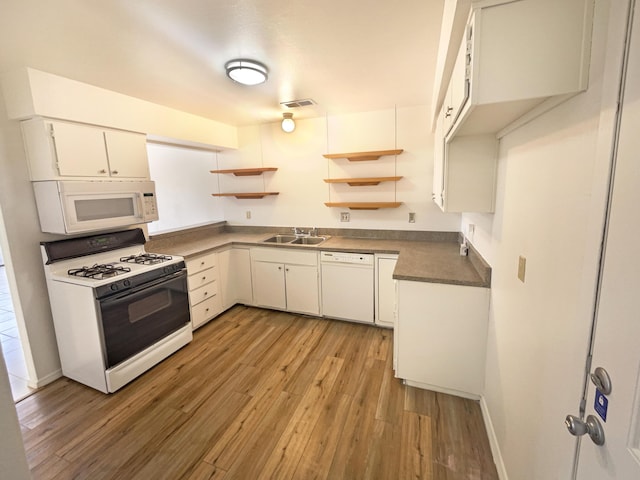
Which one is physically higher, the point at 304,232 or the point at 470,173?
the point at 470,173

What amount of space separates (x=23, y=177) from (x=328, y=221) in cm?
277

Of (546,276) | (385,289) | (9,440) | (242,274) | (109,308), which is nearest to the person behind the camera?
(9,440)

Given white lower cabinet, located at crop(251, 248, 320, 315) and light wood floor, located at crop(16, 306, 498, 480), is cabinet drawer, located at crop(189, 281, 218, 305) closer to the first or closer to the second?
white lower cabinet, located at crop(251, 248, 320, 315)

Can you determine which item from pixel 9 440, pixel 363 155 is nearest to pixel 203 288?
pixel 363 155

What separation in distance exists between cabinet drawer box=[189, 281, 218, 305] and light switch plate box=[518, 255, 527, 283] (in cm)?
281

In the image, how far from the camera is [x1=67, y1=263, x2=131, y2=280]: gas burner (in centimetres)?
214

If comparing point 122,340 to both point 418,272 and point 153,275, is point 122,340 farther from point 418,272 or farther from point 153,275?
point 418,272

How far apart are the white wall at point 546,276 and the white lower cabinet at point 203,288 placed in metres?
2.70

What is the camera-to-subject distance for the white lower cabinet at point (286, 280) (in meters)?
3.18

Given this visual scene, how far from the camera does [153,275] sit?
2.36 metres

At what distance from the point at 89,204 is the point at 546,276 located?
292 cm

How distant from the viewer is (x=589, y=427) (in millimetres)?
713

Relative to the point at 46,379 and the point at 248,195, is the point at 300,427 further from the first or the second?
the point at 248,195

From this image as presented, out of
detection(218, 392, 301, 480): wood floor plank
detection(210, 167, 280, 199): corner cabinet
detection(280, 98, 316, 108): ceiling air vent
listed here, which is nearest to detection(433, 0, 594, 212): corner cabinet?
detection(280, 98, 316, 108): ceiling air vent
